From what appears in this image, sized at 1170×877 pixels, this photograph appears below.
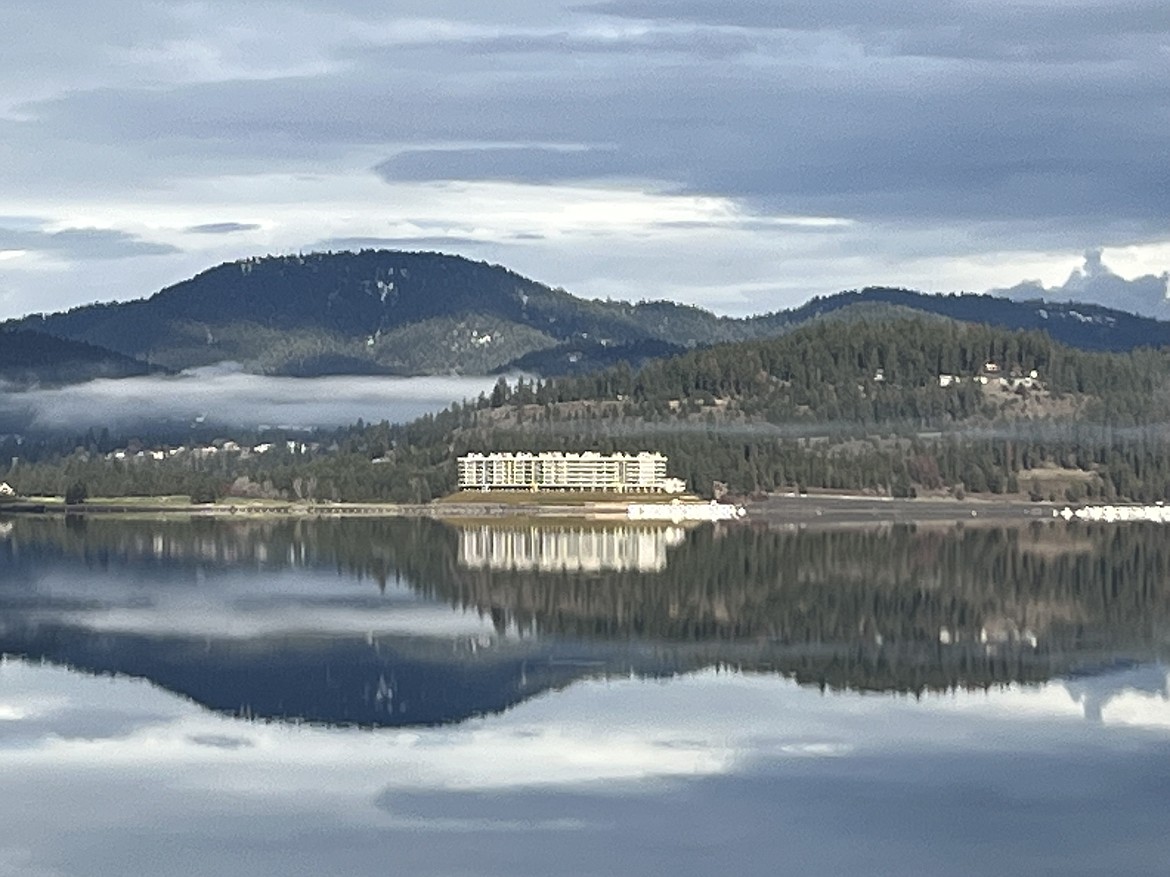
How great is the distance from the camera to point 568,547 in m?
155

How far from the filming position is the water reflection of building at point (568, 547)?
425 ft

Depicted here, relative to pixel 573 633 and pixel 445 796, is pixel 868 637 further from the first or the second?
pixel 445 796

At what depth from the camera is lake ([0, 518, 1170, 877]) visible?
4469 cm

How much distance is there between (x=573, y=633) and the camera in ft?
284

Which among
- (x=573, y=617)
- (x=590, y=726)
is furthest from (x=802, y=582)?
(x=590, y=726)

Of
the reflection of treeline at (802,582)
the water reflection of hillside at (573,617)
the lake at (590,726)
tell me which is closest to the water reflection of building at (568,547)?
Result: the water reflection of hillside at (573,617)

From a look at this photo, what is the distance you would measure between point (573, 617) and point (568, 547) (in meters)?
61.3

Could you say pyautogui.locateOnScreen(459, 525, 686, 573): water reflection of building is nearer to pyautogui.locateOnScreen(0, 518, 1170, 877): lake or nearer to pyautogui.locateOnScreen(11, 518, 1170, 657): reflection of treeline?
pyautogui.locateOnScreen(11, 518, 1170, 657): reflection of treeline

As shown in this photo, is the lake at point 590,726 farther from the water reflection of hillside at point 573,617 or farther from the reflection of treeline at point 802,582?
the reflection of treeline at point 802,582

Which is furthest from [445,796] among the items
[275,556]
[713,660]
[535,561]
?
[275,556]

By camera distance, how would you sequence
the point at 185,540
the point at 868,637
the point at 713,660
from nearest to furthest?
the point at 713,660, the point at 868,637, the point at 185,540

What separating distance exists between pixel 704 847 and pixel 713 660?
3127cm

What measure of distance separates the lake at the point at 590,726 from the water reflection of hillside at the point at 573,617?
1.03 feet

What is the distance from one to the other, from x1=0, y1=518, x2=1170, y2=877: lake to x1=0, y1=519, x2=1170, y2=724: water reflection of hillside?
1.03ft
